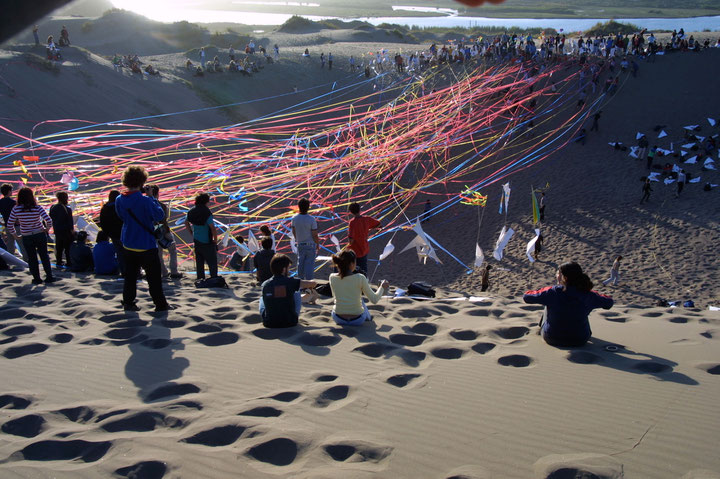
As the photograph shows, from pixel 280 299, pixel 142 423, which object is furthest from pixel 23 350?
pixel 280 299

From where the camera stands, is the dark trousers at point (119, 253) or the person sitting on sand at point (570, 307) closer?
the person sitting on sand at point (570, 307)

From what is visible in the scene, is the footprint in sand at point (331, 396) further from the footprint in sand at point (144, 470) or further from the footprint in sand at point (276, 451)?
the footprint in sand at point (144, 470)

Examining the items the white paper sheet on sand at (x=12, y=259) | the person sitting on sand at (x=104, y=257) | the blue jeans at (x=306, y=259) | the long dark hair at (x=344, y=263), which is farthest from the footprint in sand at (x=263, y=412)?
the white paper sheet on sand at (x=12, y=259)

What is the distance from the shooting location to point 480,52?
23.1 metres

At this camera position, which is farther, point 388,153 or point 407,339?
point 388,153

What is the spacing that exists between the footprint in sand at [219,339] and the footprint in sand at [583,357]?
263 cm

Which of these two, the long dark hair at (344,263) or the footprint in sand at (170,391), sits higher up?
the long dark hair at (344,263)

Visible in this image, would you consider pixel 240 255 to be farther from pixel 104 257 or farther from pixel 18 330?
pixel 18 330

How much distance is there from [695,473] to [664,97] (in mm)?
19132

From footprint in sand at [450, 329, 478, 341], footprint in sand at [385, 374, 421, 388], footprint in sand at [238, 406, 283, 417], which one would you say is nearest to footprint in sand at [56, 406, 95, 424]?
footprint in sand at [238, 406, 283, 417]

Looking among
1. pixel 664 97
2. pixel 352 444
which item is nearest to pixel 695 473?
pixel 352 444

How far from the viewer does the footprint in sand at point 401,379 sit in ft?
11.5

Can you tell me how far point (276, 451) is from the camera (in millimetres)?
2646

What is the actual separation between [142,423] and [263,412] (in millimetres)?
642
